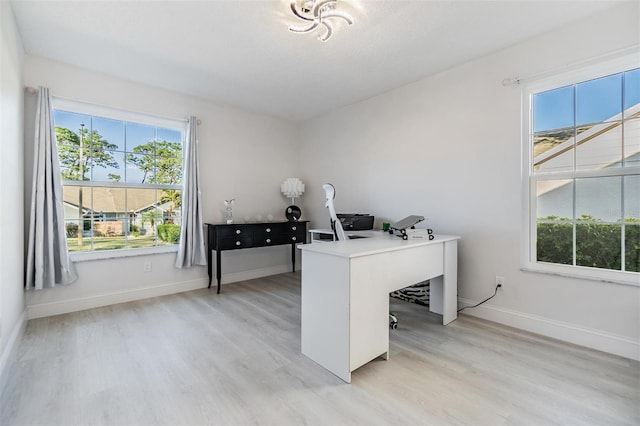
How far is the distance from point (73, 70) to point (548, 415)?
4601 mm

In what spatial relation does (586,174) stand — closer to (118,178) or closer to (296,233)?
(296,233)

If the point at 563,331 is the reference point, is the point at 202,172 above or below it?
above

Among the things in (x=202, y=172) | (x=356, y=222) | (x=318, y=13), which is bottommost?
(x=356, y=222)

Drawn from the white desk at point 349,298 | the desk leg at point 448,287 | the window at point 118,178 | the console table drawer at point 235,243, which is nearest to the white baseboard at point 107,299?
the window at point 118,178

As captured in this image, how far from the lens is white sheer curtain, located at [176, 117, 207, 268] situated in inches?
138

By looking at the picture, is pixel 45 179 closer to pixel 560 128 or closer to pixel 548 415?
pixel 548 415

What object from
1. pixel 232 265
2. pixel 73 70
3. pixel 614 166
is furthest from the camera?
pixel 232 265

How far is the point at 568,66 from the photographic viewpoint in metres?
2.21

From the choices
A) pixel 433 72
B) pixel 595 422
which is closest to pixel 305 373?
pixel 595 422

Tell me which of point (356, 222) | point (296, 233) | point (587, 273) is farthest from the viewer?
point (296, 233)

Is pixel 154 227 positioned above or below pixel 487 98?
below

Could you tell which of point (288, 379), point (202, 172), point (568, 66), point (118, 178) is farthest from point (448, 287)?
point (118, 178)

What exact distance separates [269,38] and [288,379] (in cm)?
253

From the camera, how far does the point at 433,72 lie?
2.97 m
